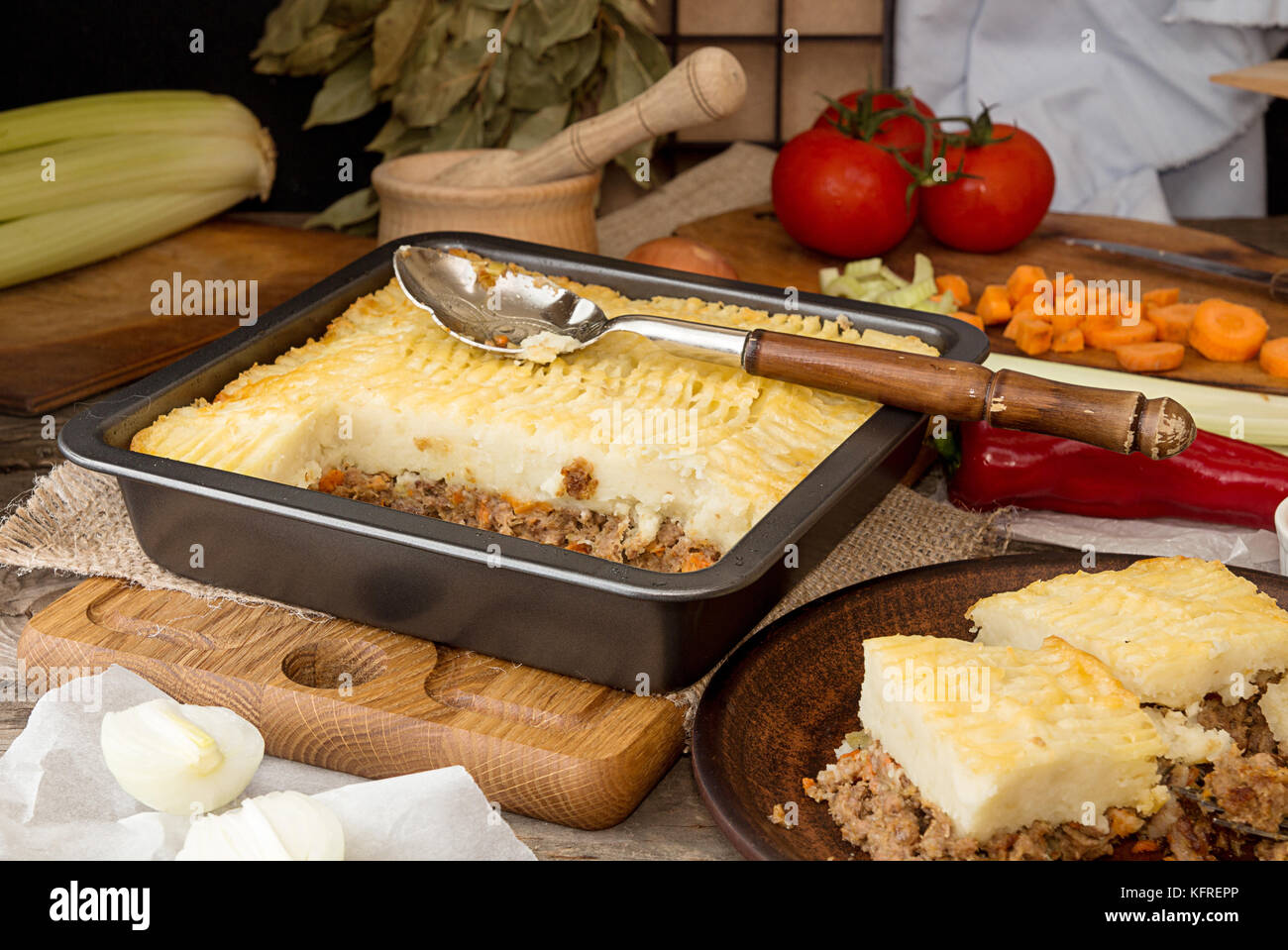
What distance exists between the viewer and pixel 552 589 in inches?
90.5

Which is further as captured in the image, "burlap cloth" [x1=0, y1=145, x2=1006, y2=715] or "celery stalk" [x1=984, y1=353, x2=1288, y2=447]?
"celery stalk" [x1=984, y1=353, x2=1288, y2=447]

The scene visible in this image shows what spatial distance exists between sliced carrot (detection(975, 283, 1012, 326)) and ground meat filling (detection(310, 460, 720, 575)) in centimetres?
173

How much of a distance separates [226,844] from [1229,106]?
16.7 feet

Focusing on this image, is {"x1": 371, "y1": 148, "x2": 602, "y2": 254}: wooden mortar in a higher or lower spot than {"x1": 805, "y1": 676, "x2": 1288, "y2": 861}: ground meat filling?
higher

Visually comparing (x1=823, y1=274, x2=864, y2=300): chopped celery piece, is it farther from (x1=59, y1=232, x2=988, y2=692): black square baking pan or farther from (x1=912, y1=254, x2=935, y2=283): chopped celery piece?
(x1=59, y1=232, x2=988, y2=692): black square baking pan

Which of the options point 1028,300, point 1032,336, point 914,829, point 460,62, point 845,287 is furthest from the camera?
point 460,62

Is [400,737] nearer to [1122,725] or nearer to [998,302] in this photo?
[1122,725]

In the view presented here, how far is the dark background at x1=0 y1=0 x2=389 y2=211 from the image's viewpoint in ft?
16.2

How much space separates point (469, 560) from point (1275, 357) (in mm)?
2495

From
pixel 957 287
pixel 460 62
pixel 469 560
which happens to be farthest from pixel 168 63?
pixel 469 560

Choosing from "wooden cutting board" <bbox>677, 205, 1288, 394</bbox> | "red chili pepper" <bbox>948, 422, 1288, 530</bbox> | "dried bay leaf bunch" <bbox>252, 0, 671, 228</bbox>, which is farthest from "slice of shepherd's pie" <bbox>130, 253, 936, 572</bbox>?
"dried bay leaf bunch" <bbox>252, 0, 671, 228</bbox>

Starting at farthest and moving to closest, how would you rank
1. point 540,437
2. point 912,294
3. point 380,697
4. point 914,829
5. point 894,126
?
point 894,126, point 912,294, point 540,437, point 380,697, point 914,829

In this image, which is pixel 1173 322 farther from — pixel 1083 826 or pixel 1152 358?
pixel 1083 826

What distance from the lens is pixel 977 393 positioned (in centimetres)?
267
